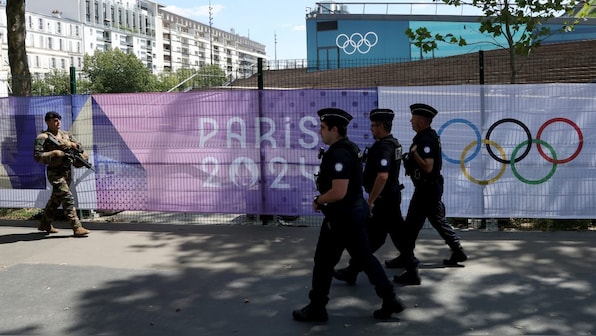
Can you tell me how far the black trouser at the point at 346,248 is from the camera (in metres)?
4.67

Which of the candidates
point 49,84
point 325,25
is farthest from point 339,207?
point 325,25

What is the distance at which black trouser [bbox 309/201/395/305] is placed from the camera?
4.67 metres

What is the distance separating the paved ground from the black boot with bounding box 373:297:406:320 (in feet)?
0.22

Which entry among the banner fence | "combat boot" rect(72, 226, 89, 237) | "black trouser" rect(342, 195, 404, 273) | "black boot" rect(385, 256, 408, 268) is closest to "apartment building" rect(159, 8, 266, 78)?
the banner fence

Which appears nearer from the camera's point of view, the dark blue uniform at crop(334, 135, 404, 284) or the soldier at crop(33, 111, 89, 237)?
the dark blue uniform at crop(334, 135, 404, 284)

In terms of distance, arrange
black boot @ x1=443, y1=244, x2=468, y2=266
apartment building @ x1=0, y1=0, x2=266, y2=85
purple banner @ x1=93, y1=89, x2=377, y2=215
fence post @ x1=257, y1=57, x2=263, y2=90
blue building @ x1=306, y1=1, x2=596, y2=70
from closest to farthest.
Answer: black boot @ x1=443, y1=244, x2=468, y2=266, purple banner @ x1=93, y1=89, x2=377, y2=215, fence post @ x1=257, y1=57, x2=263, y2=90, blue building @ x1=306, y1=1, x2=596, y2=70, apartment building @ x1=0, y1=0, x2=266, y2=85

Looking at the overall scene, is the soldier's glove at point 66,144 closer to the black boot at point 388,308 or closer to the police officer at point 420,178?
the police officer at point 420,178

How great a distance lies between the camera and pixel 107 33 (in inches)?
4916

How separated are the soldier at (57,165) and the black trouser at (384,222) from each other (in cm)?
454

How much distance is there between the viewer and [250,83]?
10195 millimetres

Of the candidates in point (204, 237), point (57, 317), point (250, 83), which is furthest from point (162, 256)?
point (250, 83)

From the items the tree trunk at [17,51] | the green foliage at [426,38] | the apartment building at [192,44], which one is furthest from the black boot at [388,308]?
the apartment building at [192,44]

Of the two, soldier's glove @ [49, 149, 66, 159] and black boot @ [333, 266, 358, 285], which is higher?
soldier's glove @ [49, 149, 66, 159]

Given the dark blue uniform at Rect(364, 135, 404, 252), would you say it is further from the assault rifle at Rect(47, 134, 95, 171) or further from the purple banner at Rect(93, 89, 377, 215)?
the assault rifle at Rect(47, 134, 95, 171)
